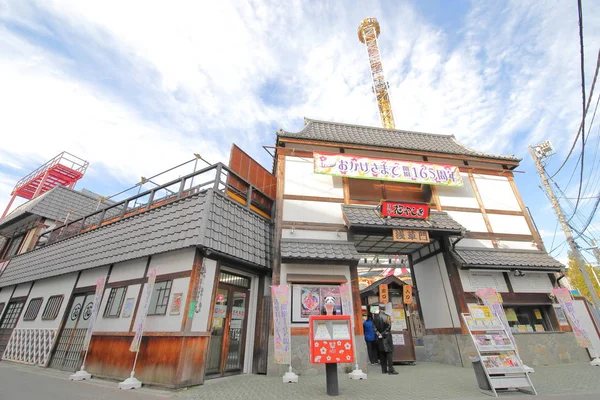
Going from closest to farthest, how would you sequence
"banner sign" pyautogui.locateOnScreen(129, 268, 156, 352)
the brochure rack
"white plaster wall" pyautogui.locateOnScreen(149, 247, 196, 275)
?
1. the brochure rack
2. "banner sign" pyautogui.locateOnScreen(129, 268, 156, 352)
3. "white plaster wall" pyautogui.locateOnScreen(149, 247, 196, 275)

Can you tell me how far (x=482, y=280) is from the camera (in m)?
9.42

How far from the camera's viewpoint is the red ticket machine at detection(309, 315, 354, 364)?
495cm

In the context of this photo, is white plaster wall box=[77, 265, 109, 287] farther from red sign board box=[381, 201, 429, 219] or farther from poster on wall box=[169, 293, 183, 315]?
red sign board box=[381, 201, 429, 219]

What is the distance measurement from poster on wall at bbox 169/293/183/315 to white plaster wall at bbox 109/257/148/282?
1877mm

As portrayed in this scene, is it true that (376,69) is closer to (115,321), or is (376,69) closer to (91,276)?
(91,276)

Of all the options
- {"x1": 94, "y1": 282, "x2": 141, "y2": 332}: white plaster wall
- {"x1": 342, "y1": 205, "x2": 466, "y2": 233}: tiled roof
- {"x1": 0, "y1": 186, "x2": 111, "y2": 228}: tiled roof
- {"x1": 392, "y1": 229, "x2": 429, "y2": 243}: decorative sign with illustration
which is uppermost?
{"x1": 0, "y1": 186, "x2": 111, "y2": 228}: tiled roof

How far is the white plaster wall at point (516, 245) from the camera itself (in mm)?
10336

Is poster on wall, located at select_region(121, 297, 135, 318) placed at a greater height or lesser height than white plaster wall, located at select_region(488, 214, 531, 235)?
lesser

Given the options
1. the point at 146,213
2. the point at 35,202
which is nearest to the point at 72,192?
the point at 35,202

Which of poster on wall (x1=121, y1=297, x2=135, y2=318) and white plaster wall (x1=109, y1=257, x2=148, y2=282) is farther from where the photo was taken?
white plaster wall (x1=109, y1=257, x2=148, y2=282)

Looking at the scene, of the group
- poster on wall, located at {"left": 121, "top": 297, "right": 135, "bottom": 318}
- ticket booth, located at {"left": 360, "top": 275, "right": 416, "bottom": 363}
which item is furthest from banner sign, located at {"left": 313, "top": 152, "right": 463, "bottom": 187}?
poster on wall, located at {"left": 121, "top": 297, "right": 135, "bottom": 318}

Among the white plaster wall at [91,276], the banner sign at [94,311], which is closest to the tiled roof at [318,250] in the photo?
the banner sign at [94,311]

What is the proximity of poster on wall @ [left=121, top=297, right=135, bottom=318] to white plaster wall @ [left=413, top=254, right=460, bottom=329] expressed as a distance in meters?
10.5

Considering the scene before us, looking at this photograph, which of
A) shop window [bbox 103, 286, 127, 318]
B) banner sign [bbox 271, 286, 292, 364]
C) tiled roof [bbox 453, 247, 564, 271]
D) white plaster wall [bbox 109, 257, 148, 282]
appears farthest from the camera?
tiled roof [bbox 453, 247, 564, 271]
